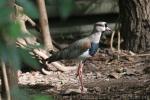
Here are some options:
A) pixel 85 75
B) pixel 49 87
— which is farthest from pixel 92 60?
pixel 49 87

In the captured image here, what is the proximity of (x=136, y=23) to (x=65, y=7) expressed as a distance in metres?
6.32

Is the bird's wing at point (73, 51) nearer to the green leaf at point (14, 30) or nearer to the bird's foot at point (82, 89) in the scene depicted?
the bird's foot at point (82, 89)

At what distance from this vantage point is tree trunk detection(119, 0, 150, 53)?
728 cm

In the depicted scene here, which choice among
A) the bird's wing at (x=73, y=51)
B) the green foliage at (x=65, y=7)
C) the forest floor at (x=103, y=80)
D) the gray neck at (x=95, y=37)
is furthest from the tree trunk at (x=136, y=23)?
the green foliage at (x=65, y=7)

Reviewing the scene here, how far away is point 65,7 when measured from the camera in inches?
44.1

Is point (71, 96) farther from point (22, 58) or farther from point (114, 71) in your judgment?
point (22, 58)

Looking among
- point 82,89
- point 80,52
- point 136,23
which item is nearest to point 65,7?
point 82,89

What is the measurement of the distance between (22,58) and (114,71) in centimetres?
566

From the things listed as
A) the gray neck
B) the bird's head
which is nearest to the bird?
the gray neck

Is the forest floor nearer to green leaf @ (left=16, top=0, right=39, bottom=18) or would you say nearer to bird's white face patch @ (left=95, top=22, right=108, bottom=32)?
bird's white face patch @ (left=95, top=22, right=108, bottom=32)

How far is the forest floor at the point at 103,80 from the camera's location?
5.77 metres

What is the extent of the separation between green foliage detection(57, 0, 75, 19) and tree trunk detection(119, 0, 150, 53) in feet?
20.3

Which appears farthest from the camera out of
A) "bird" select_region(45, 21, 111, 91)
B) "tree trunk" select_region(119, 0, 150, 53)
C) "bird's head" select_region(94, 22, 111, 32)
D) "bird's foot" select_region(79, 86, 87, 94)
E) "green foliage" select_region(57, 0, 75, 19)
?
"tree trunk" select_region(119, 0, 150, 53)

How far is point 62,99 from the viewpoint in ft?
18.4
